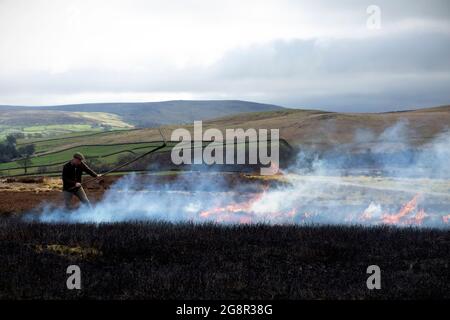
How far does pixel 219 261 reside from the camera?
392 inches

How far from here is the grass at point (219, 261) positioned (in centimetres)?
799

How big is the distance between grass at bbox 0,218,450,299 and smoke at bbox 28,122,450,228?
13.8 feet

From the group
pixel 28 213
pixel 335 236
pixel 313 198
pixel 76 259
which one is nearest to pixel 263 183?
pixel 313 198

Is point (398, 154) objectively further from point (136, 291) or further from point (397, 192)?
point (136, 291)

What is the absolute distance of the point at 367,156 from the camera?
33094 mm

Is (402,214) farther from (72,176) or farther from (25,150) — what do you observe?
(25,150)

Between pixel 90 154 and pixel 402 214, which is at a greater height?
pixel 402 214

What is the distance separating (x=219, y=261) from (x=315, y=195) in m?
15.6

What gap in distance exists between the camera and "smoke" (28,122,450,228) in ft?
65.8

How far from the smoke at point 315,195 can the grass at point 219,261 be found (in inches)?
165

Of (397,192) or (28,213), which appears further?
(397,192)
